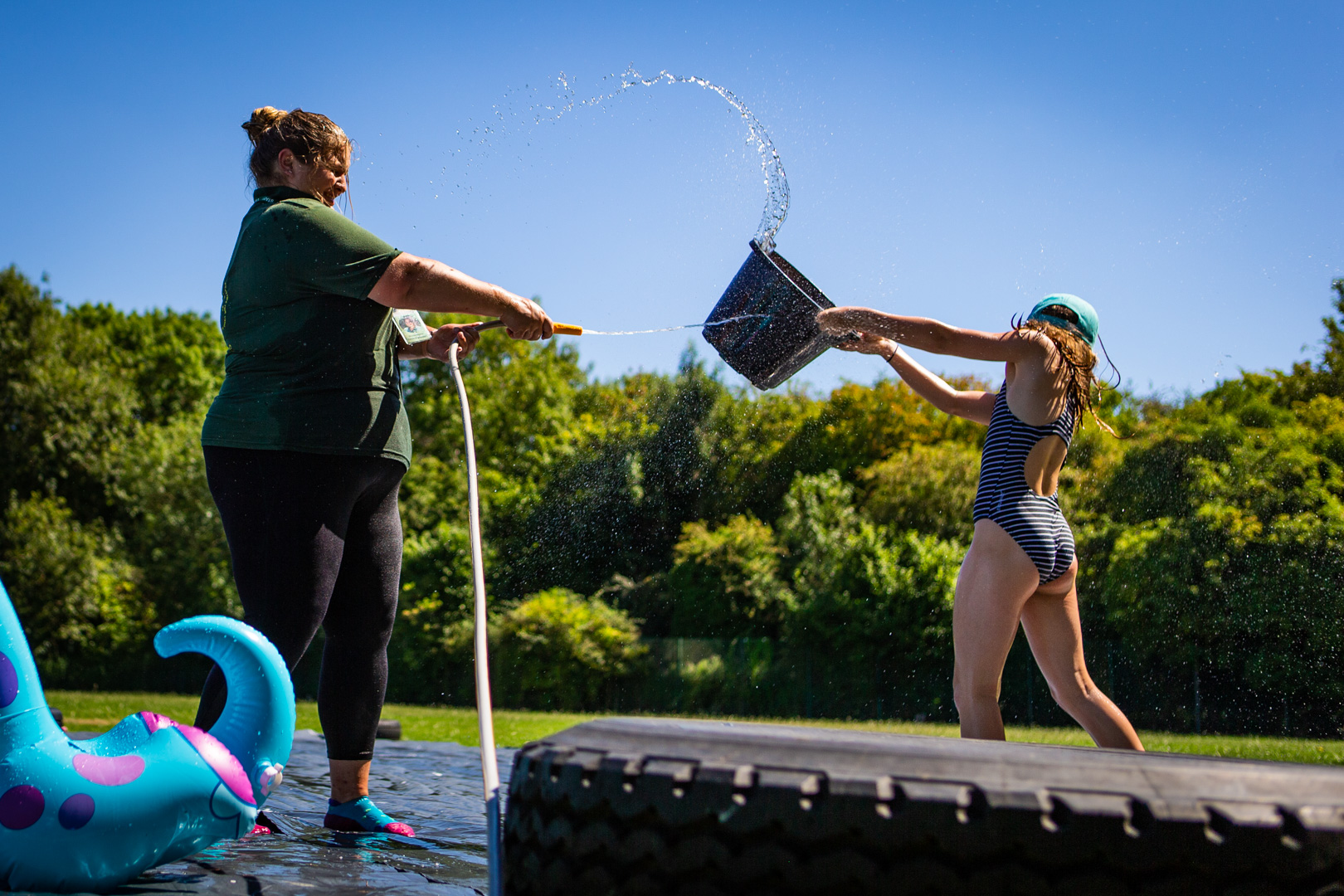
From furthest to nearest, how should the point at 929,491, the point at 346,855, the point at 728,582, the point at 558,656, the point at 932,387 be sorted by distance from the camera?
the point at 929,491 < the point at 728,582 < the point at 558,656 < the point at 932,387 < the point at 346,855

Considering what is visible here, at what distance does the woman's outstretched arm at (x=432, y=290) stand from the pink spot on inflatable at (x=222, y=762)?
1.00 meters

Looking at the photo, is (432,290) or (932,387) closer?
(432,290)

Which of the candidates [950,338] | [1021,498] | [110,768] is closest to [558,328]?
[950,338]

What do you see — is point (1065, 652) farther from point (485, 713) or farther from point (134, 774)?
point (134, 774)

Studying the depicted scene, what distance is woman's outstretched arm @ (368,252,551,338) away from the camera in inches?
88.2

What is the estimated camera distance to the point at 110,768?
155 cm

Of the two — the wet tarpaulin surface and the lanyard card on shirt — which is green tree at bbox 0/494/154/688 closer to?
the wet tarpaulin surface

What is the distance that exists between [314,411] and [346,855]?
961mm

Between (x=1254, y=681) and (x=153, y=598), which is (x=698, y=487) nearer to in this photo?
(x=1254, y=681)

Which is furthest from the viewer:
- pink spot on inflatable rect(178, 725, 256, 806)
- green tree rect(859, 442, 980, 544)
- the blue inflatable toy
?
green tree rect(859, 442, 980, 544)

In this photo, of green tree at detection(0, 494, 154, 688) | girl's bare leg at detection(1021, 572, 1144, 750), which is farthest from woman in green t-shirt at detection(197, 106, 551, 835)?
green tree at detection(0, 494, 154, 688)

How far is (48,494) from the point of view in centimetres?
2456

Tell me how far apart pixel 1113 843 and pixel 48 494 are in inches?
1113

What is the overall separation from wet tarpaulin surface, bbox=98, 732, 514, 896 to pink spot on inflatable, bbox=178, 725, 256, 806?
0.18 metres
